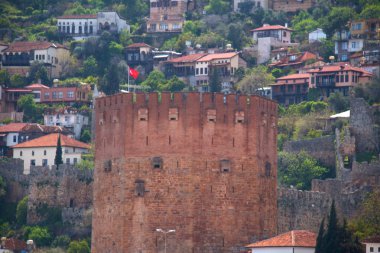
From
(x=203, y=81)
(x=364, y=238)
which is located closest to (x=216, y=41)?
(x=203, y=81)

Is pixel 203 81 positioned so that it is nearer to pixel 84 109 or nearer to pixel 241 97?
pixel 84 109

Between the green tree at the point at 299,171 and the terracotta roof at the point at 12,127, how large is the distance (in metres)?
36.5

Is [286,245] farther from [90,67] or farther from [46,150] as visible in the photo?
[90,67]

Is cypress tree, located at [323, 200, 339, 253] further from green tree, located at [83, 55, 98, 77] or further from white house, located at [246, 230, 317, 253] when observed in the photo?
green tree, located at [83, 55, 98, 77]

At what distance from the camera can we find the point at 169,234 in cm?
9425

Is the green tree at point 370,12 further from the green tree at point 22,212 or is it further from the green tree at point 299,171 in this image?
the green tree at point 22,212

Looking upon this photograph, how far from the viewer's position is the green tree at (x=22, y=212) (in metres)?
145

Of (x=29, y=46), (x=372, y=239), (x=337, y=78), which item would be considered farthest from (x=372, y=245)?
(x=29, y=46)

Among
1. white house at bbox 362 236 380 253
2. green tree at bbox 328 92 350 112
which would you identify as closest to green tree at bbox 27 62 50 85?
green tree at bbox 328 92 350 112

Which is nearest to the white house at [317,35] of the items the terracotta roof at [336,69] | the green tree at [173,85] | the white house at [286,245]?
the green tree at [173,85]

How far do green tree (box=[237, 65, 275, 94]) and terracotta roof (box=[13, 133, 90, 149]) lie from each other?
14338 mm

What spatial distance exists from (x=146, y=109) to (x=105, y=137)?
112 inches

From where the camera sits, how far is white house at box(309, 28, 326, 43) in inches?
7367

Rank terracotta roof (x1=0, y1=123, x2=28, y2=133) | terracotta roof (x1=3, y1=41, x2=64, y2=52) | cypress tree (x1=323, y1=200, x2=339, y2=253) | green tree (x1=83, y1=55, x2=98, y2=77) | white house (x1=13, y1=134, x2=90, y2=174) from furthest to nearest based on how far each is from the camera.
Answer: terracotta roof (x1=3, y1=41, x2=64, y2=52) < green tree (x1=83, y1=55, x2=98, y2=77) < terracotta roof (x1=0, y1=123, x2=28, y2=133) < white house (x1=13, y1=134, x2=90, y2=174) < cypress tree (x1=323, y1=200, x2=339, y2=253)
